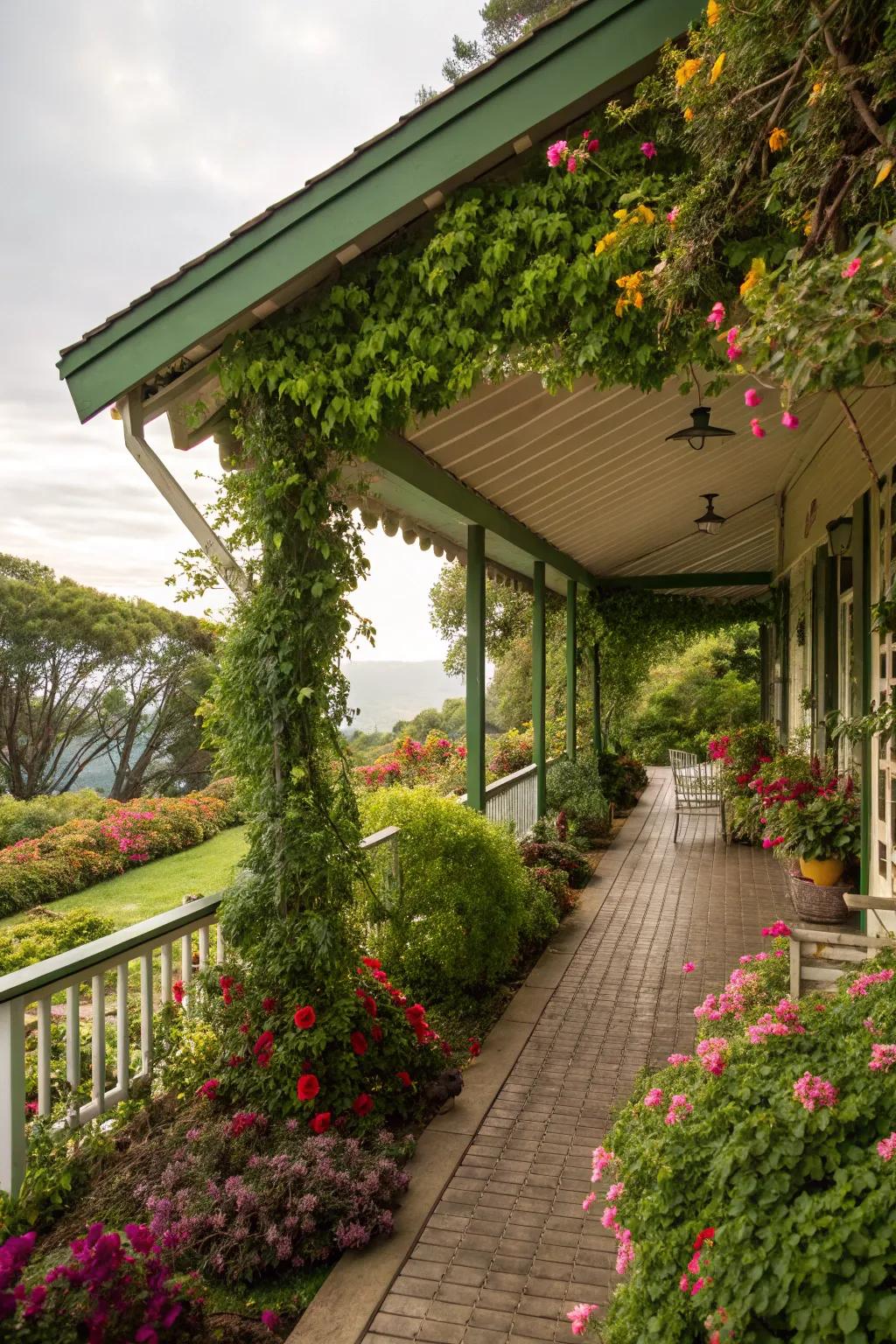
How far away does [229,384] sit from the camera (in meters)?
3.54

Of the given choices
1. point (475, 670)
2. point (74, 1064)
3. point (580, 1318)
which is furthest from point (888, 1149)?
point (475, 670)

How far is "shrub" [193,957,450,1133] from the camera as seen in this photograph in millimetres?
3396

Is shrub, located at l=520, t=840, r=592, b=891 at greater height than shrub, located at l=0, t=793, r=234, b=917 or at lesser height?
greater

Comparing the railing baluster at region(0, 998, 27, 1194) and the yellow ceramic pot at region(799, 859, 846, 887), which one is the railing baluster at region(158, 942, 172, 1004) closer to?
the railing baluster at region(0, 998, 27, 1194)

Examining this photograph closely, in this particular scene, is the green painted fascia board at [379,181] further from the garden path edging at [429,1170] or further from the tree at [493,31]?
the tree at [493,31]

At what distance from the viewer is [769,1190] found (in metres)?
1.85

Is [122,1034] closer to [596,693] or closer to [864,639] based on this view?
[864,639]

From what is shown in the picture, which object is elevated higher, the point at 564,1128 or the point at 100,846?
the point at 564,1128

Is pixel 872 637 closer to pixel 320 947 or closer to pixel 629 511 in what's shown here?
pixel 320 947

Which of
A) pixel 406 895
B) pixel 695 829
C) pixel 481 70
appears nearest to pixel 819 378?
pixel 481 70

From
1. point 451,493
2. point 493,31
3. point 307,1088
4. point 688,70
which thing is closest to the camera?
point 688,70

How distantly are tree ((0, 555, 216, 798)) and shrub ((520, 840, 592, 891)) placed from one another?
34.2 ft

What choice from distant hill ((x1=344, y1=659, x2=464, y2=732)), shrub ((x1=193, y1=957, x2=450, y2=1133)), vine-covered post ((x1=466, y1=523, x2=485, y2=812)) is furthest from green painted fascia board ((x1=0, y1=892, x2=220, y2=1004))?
vine-covered post ((x1=466, y1=523, x2=485, y2=812))

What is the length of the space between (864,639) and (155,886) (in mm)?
8579
